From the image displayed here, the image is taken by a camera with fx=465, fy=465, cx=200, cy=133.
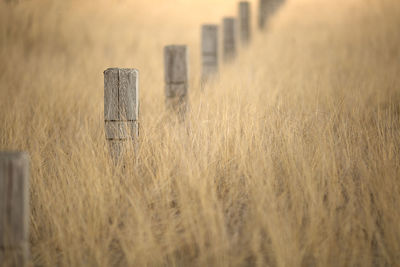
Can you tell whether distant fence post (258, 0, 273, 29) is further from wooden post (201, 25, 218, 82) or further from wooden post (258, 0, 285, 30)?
wooden post (201, 25, 218, 82)

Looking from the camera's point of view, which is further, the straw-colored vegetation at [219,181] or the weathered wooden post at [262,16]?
the weathered wooden post at [262,16]

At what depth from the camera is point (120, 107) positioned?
2.62m

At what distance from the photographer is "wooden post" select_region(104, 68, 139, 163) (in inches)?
102

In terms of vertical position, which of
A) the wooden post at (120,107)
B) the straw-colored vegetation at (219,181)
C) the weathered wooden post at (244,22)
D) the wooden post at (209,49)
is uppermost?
the weathered wooden post at (244,22)

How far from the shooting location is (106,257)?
1.82 metres

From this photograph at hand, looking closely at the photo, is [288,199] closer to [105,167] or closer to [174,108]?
[105,167]

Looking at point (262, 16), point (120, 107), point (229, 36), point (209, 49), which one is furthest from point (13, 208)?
point (262, 16)

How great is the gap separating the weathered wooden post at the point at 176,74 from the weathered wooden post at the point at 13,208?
240cm

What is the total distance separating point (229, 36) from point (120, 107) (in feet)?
16.4

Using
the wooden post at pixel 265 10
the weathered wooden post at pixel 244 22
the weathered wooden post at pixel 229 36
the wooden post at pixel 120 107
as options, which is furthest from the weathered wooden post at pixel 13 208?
the wooden post at pixel 265 10

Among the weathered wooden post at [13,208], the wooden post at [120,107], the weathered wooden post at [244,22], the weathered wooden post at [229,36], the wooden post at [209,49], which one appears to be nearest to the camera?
the weathered wooden post at [13,208]

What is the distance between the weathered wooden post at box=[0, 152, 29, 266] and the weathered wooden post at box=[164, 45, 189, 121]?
240cm

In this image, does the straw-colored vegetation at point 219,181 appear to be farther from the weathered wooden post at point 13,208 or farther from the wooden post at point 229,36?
the wooden post at point 229,36

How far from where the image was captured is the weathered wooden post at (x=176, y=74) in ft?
12.9
